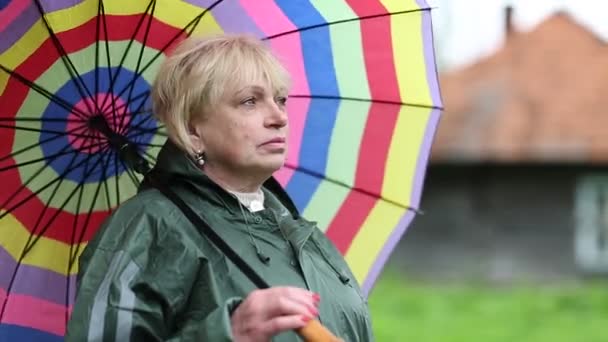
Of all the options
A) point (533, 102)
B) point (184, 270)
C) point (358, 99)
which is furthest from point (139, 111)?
point (533, 102)

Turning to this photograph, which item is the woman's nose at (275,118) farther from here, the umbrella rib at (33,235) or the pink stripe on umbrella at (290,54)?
the umbrella rib at (33,235)

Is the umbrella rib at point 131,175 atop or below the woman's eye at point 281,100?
below

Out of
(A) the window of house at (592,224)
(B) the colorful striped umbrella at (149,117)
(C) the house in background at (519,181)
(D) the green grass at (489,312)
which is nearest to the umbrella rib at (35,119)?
(B) the colorful striped umbrella at (149,117)

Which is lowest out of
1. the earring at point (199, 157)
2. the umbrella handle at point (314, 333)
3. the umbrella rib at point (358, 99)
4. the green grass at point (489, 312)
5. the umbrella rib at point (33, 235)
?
the green grass at point (489, 312)

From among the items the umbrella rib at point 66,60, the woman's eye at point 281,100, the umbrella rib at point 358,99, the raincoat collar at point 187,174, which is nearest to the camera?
the raincoat collar at point 187,174

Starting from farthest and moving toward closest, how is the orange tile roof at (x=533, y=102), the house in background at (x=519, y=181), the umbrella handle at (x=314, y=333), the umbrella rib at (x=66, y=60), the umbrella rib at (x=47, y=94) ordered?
the house in background at (x=519, y=181), the orange tile roof at (x=533, y=102), the umbrella rib at (x=47, y=94), the umbrella rib at (x=66, y=60), the umbrella handle at (x=314, y=333)

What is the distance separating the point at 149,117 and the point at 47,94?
26 centimetres

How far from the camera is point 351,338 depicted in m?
2.84

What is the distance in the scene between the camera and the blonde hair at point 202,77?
281cm

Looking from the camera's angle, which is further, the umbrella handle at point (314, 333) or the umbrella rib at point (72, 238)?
the umbrella rib at point (72, 238)

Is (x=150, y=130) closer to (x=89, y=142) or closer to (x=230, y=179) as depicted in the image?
(x=89, y=142)

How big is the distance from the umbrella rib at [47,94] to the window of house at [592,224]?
16.2m

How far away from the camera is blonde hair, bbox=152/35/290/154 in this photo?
281cm

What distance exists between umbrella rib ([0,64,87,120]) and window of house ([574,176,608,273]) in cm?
1618
